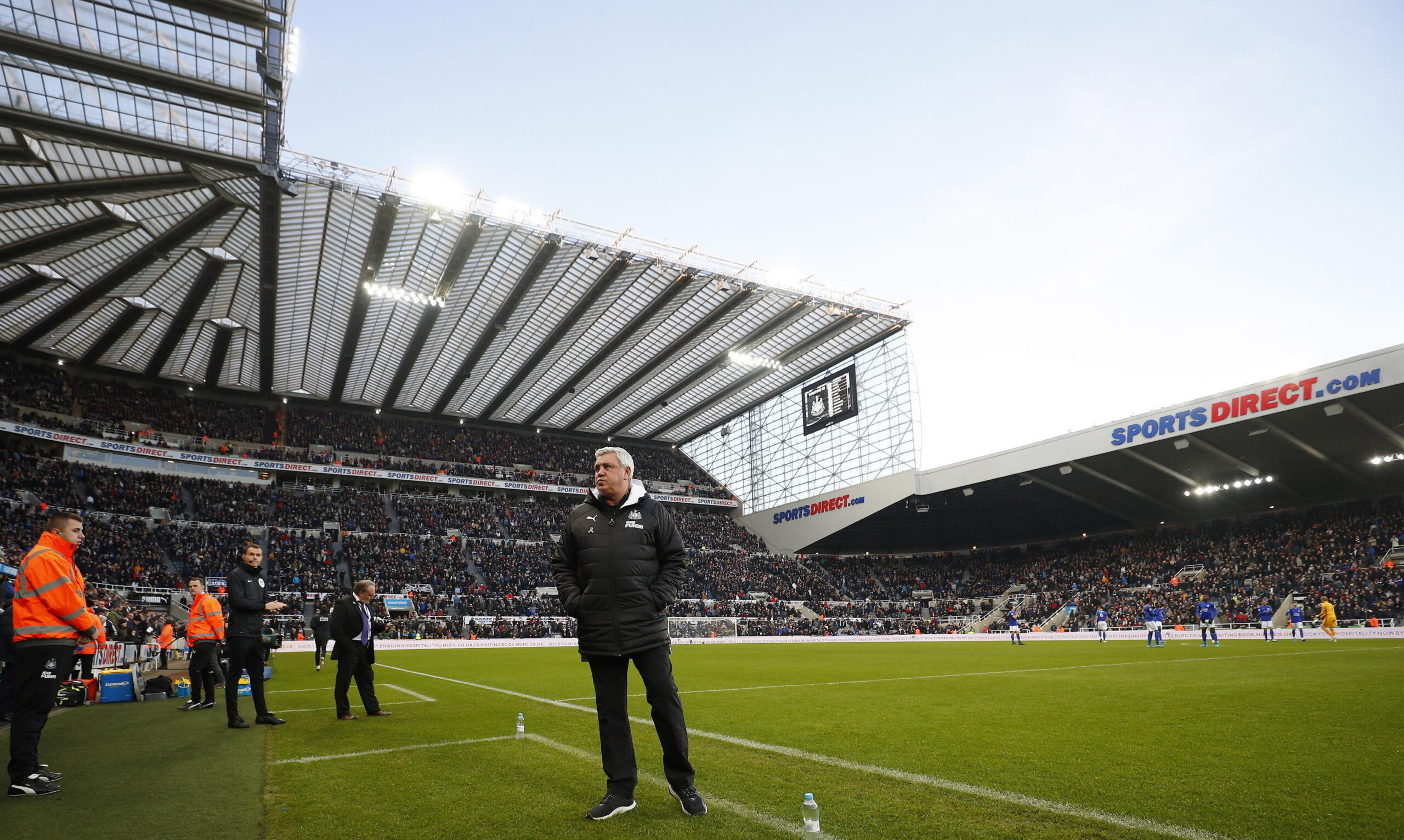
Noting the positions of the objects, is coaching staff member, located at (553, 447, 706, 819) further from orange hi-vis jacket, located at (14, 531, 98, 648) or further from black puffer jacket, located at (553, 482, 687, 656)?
orange hi-vis jacket, located at (14, 531, 98, 648)

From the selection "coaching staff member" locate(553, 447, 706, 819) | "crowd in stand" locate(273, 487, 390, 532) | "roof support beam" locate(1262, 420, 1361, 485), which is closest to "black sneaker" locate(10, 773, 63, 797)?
"coaching staff member" locate(553, 447, 706, 819)

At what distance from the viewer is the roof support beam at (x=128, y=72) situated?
18297 millimetres

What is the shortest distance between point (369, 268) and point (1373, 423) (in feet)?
134

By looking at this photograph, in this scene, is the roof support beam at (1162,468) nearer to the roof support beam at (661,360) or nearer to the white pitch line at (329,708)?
the roof support beam at (661,360)

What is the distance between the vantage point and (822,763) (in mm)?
5422

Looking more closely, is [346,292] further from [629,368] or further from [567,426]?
[567,426]

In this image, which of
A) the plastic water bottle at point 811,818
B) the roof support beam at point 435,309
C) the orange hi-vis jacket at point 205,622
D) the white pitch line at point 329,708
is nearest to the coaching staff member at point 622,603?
the plastic water bottle at point 811,818

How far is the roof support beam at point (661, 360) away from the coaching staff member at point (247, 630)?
31019 mm

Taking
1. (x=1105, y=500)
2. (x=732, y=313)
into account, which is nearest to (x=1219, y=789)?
(x=732, y=313)

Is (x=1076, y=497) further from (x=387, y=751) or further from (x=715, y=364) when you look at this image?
(x=387, y=751)

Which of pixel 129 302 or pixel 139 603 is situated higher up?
pixel 129 302

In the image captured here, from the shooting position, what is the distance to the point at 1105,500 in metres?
41.8

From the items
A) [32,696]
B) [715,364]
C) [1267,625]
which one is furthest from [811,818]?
[715,364]

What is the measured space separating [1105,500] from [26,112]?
47.6 meters
